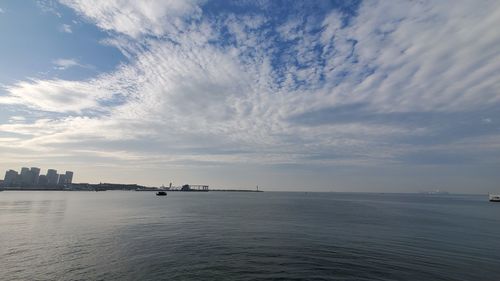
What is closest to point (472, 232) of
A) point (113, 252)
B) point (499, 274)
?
point (499, 274)

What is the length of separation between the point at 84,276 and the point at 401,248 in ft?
143

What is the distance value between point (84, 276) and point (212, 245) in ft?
60.4

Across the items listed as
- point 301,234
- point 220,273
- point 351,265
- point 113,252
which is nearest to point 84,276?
point 113,252

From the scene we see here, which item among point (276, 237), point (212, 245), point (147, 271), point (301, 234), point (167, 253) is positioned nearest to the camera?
point (147, 271)

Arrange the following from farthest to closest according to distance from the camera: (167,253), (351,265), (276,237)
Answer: (276,237), (167,253), (351,265)

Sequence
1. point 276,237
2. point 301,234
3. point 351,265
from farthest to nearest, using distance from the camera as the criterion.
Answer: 1. point 301,234
2. point 276,237
3. point 351,265

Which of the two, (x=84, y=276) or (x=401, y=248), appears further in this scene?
(x=401, y=248)

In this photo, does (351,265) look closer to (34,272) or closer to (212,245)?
(212,245)

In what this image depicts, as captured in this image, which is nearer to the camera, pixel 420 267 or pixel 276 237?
pixel 420 267

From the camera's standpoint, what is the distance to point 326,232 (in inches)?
2197

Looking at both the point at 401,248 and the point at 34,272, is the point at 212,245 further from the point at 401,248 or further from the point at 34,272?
the point at 401,248

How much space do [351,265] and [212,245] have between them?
20.4 metres

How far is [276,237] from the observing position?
49.7 metres

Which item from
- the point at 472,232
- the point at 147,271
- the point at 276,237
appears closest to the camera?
the point at 147,271
